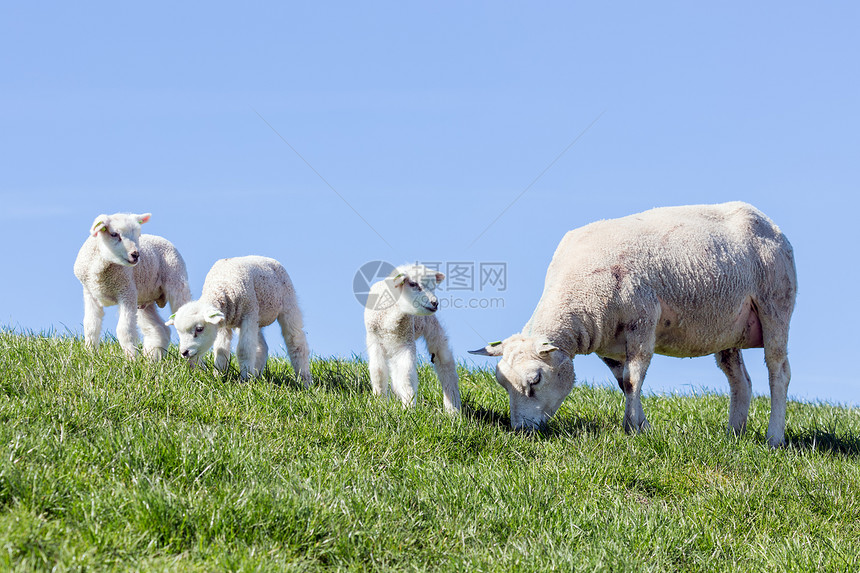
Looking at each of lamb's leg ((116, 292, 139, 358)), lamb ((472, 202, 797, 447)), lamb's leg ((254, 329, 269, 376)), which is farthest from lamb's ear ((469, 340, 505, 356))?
lamb's leg ((116, 292, 139, 358))

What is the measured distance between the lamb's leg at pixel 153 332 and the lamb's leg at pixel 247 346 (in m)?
1.01

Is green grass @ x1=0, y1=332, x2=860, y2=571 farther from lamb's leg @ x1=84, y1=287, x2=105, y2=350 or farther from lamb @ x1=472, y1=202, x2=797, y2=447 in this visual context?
lamb's leg @ x1=84, y1=287, x2=105, y2=350

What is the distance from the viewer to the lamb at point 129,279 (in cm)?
874

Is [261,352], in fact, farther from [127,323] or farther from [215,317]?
[127,323]

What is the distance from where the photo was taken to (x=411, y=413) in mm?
7098

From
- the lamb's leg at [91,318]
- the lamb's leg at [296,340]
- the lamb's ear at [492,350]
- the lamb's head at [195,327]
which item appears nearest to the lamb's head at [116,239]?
the lamb's leg at [91,318]

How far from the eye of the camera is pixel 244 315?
834 centimetres

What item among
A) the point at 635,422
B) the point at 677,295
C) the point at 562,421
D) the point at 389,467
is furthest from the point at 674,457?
the point at 389,467

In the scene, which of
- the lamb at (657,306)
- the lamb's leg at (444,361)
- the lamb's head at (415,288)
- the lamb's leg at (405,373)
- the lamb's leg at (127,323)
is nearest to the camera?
the lamb's head at (415,288)

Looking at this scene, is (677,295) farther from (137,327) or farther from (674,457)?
(137,327)

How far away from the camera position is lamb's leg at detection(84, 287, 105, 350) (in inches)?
364

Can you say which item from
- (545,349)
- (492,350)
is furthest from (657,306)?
(492,350)

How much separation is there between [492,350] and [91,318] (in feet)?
15.2

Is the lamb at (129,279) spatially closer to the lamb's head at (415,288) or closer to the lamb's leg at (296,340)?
the lamb's leg at (296,340)
